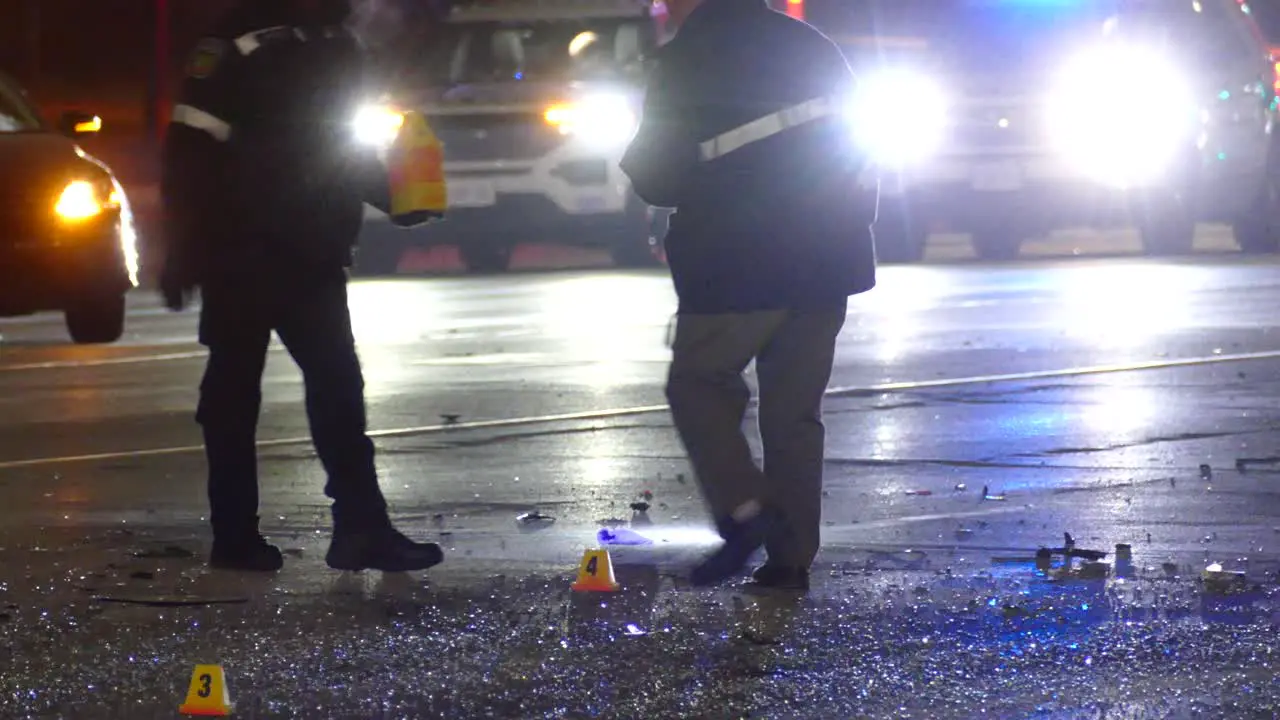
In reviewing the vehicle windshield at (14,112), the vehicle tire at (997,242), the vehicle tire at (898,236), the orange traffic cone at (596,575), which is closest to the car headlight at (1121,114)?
the vehicle tire at (898,236)

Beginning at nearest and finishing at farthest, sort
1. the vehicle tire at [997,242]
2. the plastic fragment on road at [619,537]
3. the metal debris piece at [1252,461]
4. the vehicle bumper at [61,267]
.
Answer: the plastic fragment on road at [619,537]
the metal debris piece at [1252,461]
the vehicle bumper at [61,267]
the vehicle tire at [997,242]

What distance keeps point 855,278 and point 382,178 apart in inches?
51.2

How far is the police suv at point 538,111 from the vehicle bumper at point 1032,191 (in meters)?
2.17

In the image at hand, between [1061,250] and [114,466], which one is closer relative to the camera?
[114,466]

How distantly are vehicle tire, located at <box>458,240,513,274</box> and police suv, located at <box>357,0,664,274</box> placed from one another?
0.55 metres

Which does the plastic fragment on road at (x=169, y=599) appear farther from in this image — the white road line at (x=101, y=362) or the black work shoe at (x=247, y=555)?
the white road line at (x=101, y=362)

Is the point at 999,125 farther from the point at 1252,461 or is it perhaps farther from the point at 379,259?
the point at 1252,461

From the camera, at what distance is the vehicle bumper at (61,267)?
545 inches

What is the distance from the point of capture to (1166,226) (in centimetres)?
2206

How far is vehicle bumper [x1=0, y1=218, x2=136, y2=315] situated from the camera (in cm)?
1385

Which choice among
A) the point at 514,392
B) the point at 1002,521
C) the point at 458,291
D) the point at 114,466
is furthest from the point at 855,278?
the point at 458,291

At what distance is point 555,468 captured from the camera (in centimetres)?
898

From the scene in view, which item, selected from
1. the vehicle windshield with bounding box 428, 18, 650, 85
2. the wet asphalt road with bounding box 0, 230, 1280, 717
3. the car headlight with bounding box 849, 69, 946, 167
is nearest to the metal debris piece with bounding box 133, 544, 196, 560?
the wet asphalt road with bounding box 0, 230, 1280, 717

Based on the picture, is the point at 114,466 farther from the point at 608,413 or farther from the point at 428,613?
the point at 428,613
